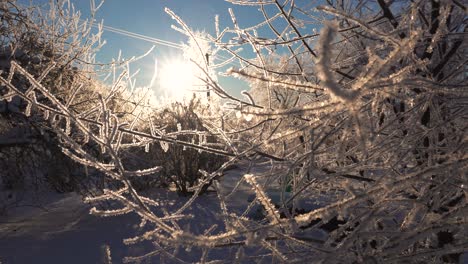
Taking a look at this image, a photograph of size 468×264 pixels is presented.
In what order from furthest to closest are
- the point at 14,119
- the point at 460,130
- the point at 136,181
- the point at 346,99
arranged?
the point at 136,181 < the point at 14,119 < the point at 460,130 < the point at 346,99

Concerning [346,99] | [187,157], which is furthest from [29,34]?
[346,99]

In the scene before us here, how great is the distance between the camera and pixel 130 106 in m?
9.19

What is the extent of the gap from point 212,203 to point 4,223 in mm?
3493

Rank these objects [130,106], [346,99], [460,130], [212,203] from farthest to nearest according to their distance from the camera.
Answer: [130,106] → [212,203] → [460,130] → [346,99]

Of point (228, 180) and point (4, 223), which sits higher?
point (228, 180)

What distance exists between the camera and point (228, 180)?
31.3ft

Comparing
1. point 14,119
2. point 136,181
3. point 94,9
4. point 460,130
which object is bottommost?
point 136,181

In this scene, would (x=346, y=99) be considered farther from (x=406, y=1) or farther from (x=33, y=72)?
(x=33, y=72)

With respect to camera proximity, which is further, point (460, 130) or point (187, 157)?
point (187, 157)

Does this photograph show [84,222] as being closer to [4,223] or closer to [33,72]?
[4,223]

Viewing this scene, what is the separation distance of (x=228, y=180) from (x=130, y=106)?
3065mm

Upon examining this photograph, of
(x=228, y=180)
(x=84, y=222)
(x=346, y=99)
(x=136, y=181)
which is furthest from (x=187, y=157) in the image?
(x=346, y=99)

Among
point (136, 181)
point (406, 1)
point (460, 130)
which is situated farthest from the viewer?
point (136, 181)

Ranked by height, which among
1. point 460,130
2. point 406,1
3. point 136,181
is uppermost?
point 406,1
